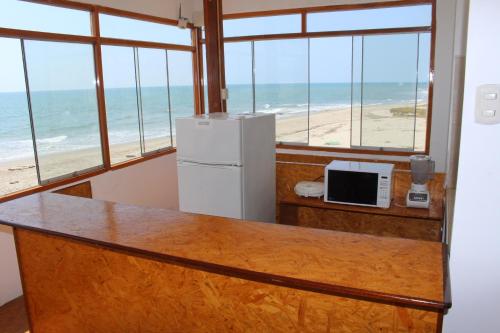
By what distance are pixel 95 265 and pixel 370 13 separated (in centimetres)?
512

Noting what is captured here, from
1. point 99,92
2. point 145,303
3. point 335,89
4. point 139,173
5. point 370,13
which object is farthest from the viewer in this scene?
point 335,89

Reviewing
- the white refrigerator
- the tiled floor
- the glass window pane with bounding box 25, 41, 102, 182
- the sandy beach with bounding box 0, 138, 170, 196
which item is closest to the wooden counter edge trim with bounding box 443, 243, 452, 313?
the white refrigerator

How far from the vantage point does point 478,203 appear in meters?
1.31

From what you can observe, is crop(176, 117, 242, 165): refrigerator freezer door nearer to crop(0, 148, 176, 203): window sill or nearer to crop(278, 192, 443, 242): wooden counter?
crop(278, 192, 443, 242): wooden counter

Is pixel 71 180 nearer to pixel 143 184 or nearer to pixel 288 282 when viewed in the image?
pixel 143 184

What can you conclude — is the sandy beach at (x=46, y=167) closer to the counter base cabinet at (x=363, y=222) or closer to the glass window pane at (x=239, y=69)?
the glass window pane at (x=239, y=69)

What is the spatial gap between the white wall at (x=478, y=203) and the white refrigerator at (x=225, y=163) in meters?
1.89

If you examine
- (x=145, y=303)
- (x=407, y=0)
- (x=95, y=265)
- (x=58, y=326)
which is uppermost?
(x=407, y=0)

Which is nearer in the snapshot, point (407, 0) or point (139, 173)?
point (407, 0)

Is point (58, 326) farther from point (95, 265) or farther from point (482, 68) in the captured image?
point (482, 68)

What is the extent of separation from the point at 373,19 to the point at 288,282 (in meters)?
5.13

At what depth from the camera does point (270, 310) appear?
4.26 ft

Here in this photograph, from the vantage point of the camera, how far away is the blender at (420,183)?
10.6 feet

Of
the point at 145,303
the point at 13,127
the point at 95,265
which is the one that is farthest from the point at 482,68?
the point at 13,127
